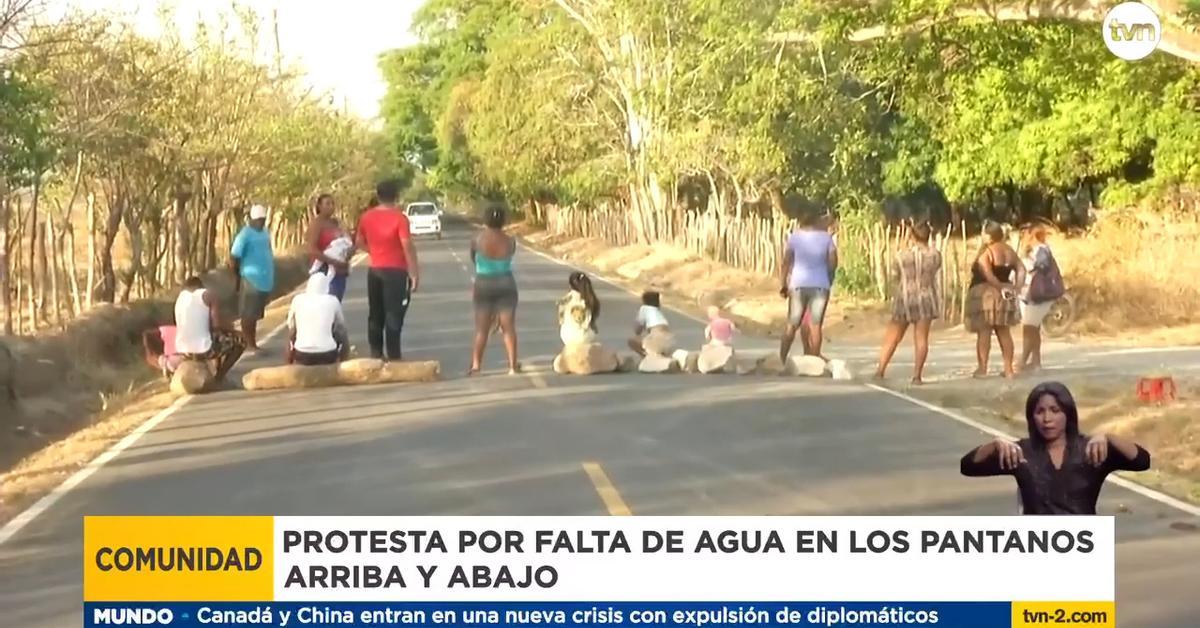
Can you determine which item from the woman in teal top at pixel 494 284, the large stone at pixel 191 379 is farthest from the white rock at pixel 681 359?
the large stone at pixel 191 379

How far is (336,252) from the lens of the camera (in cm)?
1991

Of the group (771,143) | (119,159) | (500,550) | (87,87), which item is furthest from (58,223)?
(500,550)

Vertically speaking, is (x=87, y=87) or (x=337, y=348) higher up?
(x=87, y=87)

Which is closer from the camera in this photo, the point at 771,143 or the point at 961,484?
the point at 961,484

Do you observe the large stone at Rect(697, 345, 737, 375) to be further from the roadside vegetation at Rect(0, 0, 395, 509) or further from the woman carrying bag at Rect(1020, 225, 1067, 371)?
the roadside vegetation at Rect(0, 0, 395, 509)

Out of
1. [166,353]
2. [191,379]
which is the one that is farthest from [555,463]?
[166,353]

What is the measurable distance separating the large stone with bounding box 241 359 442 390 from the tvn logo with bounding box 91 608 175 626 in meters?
11.3

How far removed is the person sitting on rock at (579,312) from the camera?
61.0 feet

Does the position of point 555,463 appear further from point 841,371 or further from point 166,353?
point 166,353

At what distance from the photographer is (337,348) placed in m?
18.0

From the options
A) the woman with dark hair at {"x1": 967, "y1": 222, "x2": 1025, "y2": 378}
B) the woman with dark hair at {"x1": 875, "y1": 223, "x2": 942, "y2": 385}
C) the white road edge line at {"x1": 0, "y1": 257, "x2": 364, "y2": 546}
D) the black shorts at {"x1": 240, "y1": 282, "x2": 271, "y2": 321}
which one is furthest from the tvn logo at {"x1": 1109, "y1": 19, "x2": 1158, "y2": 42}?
the black shorts at {"x1": 240, "y1": 282, "x2": 271, "y2": 321}

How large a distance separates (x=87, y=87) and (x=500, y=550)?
69.2ft

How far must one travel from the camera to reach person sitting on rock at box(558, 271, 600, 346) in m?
18.6

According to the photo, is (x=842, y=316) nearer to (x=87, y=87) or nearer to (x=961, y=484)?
(x=87, y=87)
